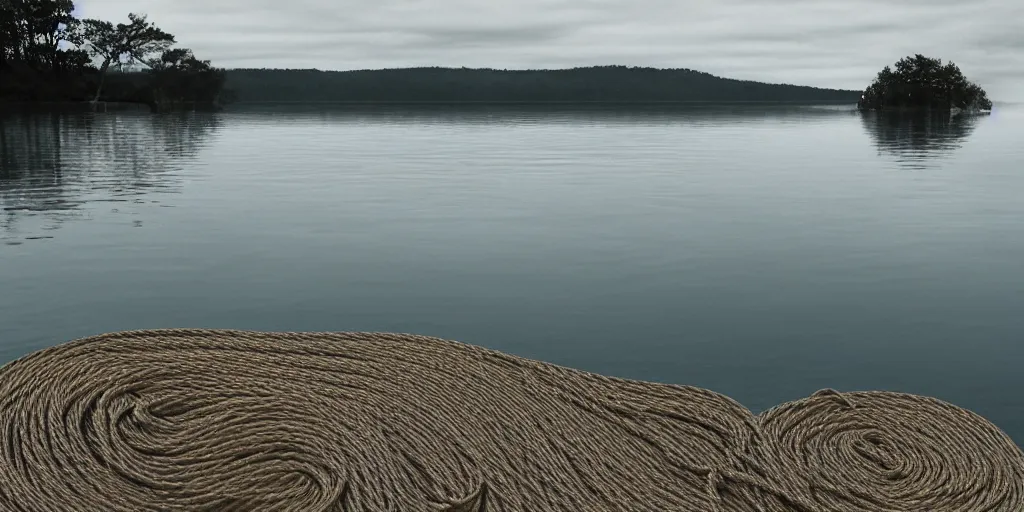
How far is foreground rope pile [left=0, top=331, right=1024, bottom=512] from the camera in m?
3.97

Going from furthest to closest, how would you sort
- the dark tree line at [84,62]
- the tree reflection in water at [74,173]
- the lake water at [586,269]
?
the dark tree line at [84,62], the tree reflection in water at [74,173], the lake water at [586,269]

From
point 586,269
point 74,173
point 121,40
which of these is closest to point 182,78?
point 121,40

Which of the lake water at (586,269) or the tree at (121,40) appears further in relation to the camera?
the tree at (121,40)

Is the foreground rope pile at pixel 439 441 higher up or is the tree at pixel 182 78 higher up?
the tree at pixel 182 78

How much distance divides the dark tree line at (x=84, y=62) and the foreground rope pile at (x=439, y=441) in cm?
6483

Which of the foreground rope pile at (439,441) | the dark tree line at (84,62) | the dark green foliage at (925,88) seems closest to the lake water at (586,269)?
the foreground rope pile at (439,441)

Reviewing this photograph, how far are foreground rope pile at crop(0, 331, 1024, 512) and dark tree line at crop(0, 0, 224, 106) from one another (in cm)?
6483

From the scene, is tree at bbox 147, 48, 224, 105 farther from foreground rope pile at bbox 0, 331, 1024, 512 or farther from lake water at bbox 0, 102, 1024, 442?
foreground rope pile at bbox 0, 331, 1024, 512

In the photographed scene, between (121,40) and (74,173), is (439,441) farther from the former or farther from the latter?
(121,40)

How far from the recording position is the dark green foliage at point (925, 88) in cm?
9295

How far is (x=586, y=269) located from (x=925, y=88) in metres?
96.9

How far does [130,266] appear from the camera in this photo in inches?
344

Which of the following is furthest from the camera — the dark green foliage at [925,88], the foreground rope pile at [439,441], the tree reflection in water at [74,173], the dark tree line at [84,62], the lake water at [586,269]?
the dark green foliage at [925,88]

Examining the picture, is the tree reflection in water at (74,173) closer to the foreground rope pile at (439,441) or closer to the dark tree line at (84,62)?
the foreground rope pile at (439,441)
